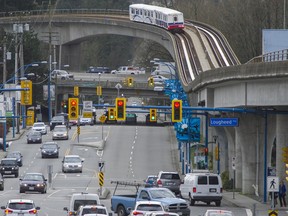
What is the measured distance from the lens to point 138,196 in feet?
175

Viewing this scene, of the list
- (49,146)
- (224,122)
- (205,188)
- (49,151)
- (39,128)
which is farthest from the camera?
(39,128)

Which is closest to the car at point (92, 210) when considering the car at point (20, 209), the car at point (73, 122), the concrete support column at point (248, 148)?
the car at point (20, 209)

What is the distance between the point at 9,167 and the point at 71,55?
297ft

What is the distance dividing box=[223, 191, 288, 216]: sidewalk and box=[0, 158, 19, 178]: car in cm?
1719

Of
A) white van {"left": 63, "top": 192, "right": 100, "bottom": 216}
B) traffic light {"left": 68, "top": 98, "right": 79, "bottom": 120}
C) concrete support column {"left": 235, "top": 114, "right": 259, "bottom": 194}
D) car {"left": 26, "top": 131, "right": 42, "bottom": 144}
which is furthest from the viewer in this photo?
car {"left": 26, "top": 131, "right": 42, "bottom": 144}

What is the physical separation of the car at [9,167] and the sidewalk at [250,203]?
17193mm

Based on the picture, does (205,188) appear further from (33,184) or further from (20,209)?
(20,209)

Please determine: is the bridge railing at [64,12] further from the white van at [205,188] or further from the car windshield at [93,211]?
the car windshield at [93,211]

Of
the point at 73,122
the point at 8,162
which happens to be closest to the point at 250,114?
the point at 8,162

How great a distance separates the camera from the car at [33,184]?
2776 inches

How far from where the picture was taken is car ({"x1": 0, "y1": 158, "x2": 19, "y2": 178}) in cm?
8562

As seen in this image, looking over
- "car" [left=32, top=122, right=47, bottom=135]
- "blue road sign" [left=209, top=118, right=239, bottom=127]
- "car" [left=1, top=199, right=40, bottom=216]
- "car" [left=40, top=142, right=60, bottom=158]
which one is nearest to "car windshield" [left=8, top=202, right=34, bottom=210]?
"car" [left=1, top=199, right=40, bottom=216]

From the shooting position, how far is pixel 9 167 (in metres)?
85.8

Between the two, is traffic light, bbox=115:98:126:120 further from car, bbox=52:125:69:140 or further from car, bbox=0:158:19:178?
car, bbox=52:125:69:140
